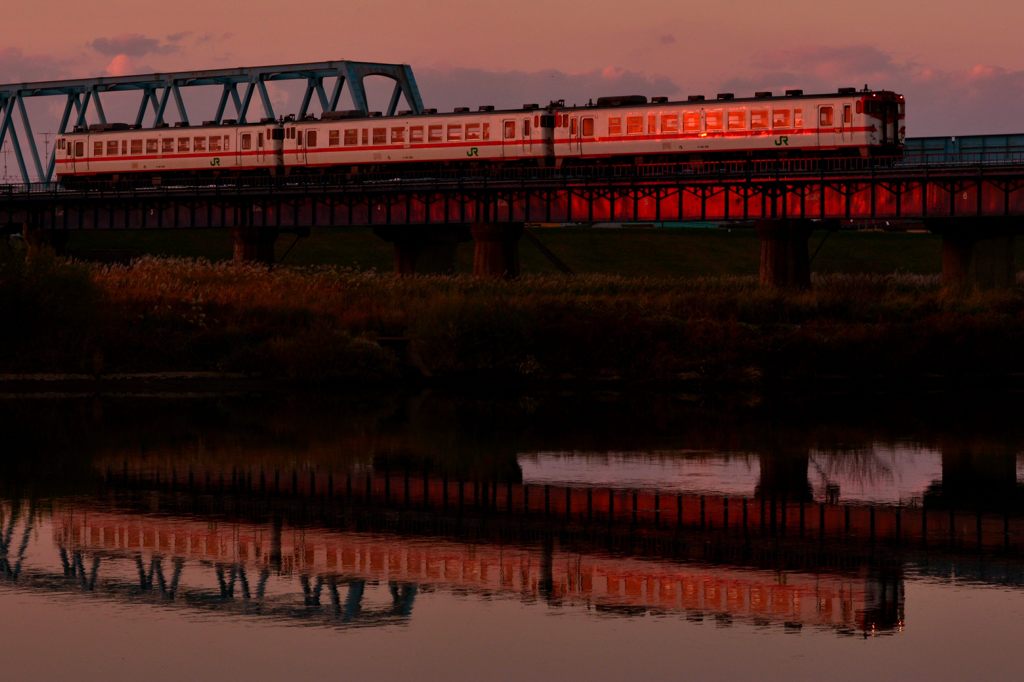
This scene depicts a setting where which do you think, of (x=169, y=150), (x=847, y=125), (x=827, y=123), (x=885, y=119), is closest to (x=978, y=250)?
(x=885, y=119)

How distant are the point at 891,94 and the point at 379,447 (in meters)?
38.2

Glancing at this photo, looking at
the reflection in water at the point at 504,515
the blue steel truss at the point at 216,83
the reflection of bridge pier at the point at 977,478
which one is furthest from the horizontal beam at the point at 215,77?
the reflection of bridge pier at the point at 977,478

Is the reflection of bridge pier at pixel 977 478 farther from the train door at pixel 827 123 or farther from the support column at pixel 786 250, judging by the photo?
the support column at pixel 786 250

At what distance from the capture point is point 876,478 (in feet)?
99.6

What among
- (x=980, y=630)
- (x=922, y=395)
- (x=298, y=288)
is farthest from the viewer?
(x=298, y=288)

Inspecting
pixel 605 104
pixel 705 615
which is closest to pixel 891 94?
pixel 605 104

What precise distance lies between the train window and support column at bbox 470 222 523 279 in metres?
12.6

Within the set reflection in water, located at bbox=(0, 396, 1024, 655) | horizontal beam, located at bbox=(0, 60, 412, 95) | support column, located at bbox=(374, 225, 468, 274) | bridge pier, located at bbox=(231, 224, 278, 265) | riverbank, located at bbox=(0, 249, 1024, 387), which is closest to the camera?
reflection in water, located at bbox=(0, 396, 1024, 655)

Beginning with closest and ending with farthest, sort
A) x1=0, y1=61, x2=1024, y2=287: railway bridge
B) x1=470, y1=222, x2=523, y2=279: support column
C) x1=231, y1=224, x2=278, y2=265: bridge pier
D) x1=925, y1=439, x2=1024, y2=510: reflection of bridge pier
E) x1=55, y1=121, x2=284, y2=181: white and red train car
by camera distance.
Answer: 1. x1=925, y1=439, x2=1024, y2=510: reflection of bridge pier
2. x1=0, y1=61, x2=1024, y2=287: railway bridge
3. x1=470, y1=222, x2=523, y2=279: support column
4. x1=231, y1=224, x2=278, y2=265: bridge pier
5. x1=55, y1=121, x2=284, y2=181: white and red train car

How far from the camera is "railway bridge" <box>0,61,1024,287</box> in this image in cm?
6500

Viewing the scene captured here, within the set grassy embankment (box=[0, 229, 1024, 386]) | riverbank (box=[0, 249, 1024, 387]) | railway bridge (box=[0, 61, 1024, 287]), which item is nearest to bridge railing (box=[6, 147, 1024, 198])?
railway bridge (box=[0, 61, 1024, 287])

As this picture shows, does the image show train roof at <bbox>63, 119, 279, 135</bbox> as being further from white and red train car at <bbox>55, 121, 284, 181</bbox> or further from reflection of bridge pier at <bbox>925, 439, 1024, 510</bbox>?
reflection of bridge pier at <bbox>925, 439, 1024, 510</bbox>

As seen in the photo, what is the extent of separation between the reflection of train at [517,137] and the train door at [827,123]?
38 millimetres

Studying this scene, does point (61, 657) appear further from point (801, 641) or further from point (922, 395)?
point (922, 395)
